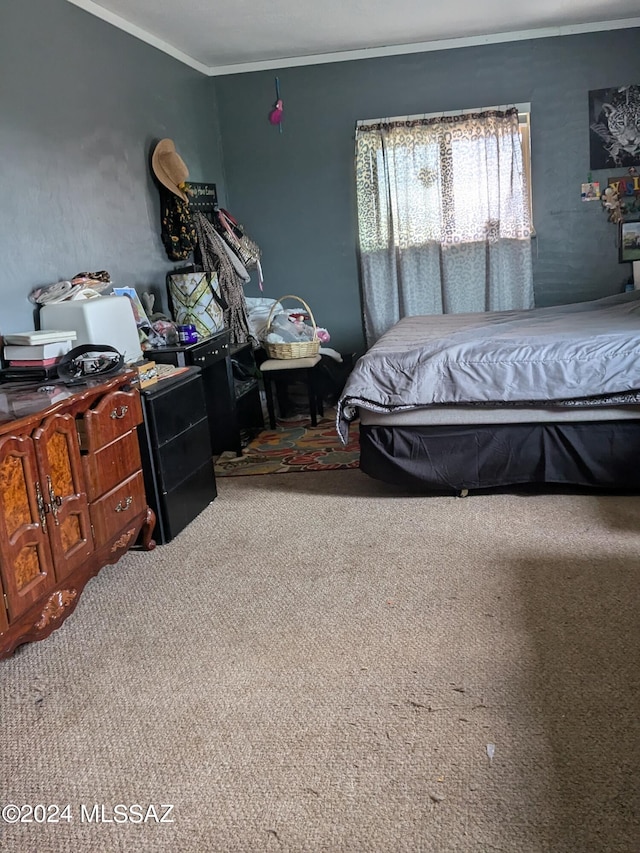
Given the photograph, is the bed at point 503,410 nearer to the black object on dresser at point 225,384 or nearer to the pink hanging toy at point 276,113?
the black object on dresser at point 225,384

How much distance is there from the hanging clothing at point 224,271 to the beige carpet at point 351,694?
222cm

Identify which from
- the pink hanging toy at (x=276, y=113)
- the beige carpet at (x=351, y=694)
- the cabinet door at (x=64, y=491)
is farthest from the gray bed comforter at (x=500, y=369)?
the pink hanging toy at (x=276, y=113)

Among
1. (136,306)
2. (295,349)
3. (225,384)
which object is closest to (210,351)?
(225,384)

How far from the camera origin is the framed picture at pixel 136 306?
3.81 meters

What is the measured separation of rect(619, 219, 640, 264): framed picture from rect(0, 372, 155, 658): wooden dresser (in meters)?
3.96

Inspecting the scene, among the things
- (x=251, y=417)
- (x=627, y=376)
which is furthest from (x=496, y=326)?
(x=251, y=417)

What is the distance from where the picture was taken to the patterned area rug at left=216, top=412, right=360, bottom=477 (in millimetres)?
4168

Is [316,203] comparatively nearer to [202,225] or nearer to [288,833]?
[202,225]

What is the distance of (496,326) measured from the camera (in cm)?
386

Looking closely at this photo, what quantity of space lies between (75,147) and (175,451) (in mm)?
1589

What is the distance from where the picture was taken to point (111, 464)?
9.22 feet

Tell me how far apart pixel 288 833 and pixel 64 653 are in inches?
43.0

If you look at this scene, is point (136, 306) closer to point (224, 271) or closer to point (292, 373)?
point (224, 271)

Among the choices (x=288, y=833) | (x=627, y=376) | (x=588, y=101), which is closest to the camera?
(x=288, y=833)
